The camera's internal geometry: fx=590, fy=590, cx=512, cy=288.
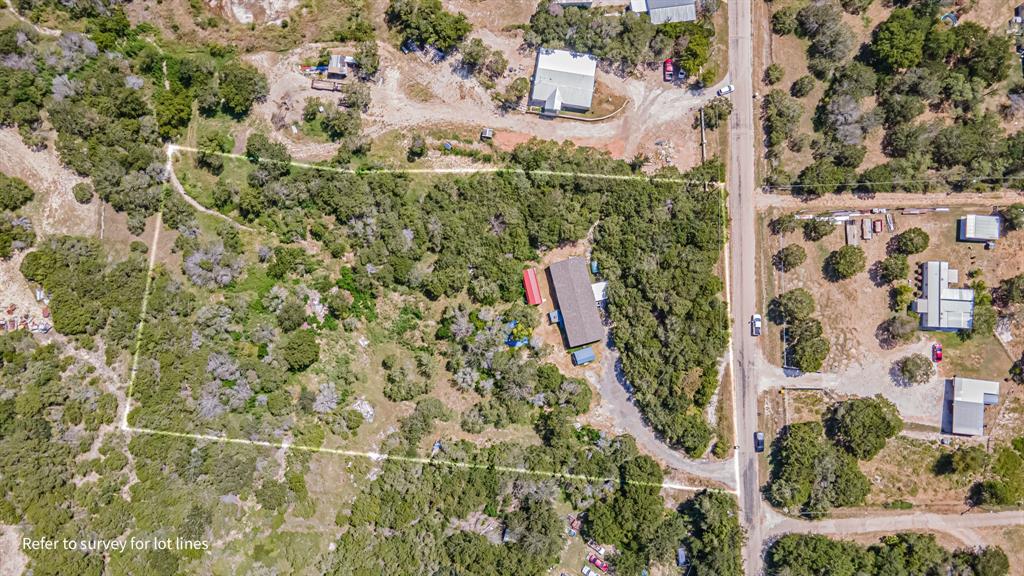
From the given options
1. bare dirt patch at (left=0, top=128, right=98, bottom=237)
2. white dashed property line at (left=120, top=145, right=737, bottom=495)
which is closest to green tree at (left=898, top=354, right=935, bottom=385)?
white dashed property line at (left=120, top=145, right=737, bottom=495)

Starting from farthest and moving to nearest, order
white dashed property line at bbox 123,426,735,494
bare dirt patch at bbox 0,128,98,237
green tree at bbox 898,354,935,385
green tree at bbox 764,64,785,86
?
green tree at bbox 764,64,785,86, bare dirt patch at bbox 0,128,98,237, white dashed property line at bbox 123,426,735,494, green tree at bbox 898,354,935,385

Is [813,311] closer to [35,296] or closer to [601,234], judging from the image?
[601,234]

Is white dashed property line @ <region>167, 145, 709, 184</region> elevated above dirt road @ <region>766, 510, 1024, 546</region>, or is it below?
above

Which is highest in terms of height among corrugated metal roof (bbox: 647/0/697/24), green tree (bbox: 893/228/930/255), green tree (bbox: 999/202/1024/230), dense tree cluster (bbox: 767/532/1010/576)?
corrugated metal roof (bbox: 647/0/697/24)

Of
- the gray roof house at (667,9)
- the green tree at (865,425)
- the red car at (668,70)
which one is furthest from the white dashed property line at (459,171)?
the green tree at (865,425)

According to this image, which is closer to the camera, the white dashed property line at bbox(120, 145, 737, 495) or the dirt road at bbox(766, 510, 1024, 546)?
the white dashed property line at bbox(120, 145, 737, 495)

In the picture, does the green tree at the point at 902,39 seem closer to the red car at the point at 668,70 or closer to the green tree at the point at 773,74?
the green tree at the point at 773,74

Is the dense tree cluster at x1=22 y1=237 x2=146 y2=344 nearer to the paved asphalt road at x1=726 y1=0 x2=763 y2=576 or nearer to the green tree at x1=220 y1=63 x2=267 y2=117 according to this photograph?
the green tree at x1=220 y1=63 x2=267 y2=117

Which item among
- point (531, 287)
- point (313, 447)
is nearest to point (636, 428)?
point (531, 287)
